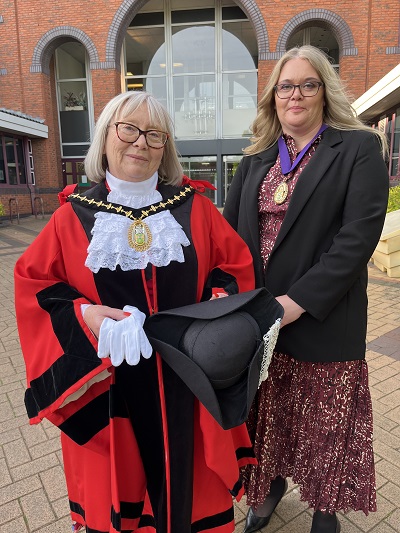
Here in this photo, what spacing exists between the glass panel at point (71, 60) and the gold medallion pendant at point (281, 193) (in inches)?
807

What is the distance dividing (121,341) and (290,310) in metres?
0.67

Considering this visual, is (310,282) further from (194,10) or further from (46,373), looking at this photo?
(194,10)

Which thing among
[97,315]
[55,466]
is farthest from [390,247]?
[97,315]

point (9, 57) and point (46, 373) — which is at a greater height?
point (9, 57)

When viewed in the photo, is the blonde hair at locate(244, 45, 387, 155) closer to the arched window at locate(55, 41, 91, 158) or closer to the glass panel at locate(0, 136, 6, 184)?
the glass panel at locate(0, 136, 6, 184)

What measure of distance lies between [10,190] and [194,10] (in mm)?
11148

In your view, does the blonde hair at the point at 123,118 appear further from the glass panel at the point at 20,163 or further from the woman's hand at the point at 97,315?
the glass panel at the point at 20,163

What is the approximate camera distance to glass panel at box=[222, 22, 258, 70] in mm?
18016

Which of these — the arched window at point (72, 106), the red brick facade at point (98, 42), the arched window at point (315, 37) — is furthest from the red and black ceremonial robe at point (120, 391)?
the arched window at point (72, 106)

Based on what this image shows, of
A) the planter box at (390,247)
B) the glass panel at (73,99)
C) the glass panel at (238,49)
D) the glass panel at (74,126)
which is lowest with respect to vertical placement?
the planter box at (390,247)

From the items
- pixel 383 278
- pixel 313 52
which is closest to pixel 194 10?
pixel 383 278

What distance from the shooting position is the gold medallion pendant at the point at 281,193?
1.70m

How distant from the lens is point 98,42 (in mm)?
Answer: 16562

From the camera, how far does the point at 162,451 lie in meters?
1.58
